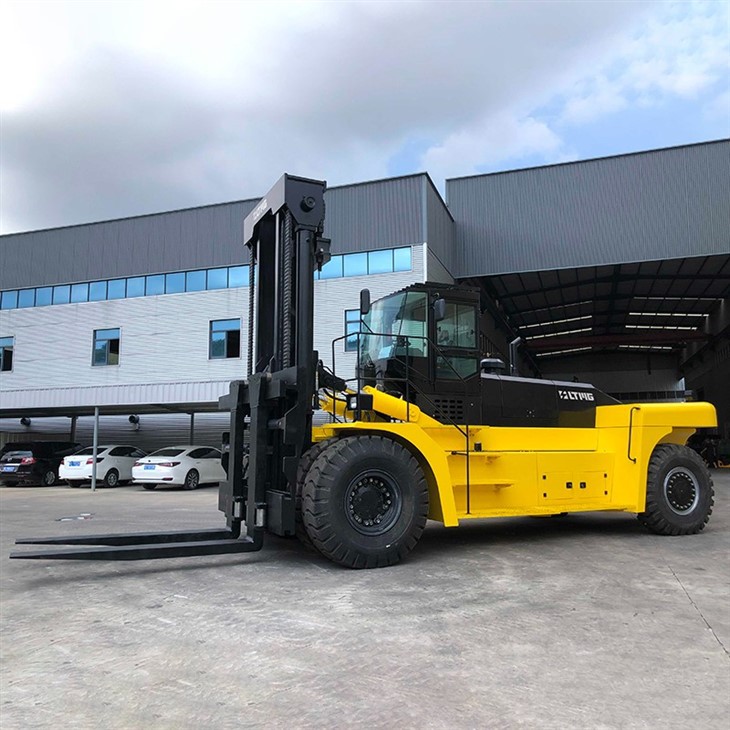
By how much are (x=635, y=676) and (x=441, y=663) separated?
1.15 metres

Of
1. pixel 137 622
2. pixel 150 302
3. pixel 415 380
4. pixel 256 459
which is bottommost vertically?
pixel 137 622

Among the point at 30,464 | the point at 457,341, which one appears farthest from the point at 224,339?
the point at 457,341

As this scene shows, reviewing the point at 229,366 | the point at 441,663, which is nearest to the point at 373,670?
the point at 441,663

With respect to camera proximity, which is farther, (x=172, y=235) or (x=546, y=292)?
(x=546, y=292)

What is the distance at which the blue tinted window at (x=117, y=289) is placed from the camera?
2897 centimetres

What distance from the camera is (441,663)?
13.0 ft

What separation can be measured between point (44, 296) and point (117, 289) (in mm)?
4377

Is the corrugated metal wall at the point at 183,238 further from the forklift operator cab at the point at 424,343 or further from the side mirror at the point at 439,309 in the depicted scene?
the side mirror at the point at 439,309

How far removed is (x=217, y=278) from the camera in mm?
27234

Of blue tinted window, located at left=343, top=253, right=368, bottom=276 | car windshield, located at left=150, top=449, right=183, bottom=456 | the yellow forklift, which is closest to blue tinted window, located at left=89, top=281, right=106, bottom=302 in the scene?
car windshield, located at left=150, top=449, right=183, bottom=456

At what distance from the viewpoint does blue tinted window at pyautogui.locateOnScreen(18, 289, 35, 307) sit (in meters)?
30.8

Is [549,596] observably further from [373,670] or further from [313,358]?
[313,358]

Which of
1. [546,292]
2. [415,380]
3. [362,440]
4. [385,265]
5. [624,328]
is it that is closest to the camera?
[362,440]

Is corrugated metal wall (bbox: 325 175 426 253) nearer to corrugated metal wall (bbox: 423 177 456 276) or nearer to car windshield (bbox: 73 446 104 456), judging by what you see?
corrugated metal wall (bbox: 423 177 456 276)
